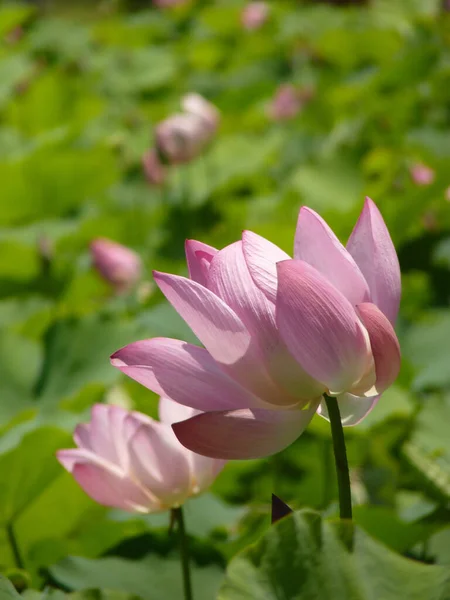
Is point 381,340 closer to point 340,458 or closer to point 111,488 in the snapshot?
point 340,458

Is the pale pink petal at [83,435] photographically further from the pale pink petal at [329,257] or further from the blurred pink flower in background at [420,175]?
the blurred pink flower in background at [420,175]

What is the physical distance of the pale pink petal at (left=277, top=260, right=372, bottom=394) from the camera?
46cm

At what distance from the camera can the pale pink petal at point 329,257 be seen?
0.49m

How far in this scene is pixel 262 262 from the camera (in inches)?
19.0

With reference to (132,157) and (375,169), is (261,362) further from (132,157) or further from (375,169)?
(132,157)

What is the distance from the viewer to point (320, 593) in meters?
0.44

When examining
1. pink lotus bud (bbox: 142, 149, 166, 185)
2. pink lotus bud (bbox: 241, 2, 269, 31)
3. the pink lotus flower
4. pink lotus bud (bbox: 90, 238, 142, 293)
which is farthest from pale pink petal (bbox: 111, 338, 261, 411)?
pink lotus bud (bbox: 241, 2, 269, 31)

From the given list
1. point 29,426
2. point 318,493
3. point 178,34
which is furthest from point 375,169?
point 178,34

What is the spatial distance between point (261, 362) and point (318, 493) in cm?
106

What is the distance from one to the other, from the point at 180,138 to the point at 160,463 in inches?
55.4

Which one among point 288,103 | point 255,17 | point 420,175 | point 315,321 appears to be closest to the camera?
point 315,321

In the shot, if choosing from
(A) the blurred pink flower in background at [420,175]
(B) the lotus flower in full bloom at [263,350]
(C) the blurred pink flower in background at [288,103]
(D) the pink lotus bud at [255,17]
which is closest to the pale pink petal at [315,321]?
(B) the lotus flower in full bloom at [263,350]

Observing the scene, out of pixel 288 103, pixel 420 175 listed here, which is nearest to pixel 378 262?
pixel 420 175

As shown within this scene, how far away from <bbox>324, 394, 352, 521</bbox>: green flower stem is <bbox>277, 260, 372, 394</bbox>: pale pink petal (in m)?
0.02
